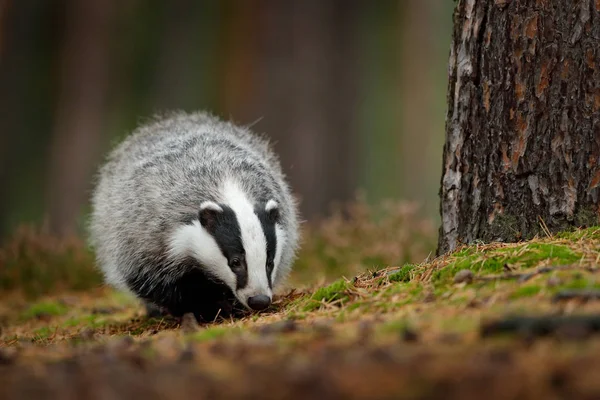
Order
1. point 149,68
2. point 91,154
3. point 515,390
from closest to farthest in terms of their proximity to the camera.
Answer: point 515,390, point 91,154, point 149,68

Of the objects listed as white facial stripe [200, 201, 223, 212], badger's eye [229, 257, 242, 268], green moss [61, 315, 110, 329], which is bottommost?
green moss [61, 315, 110, 329]

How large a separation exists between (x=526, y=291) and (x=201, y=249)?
236 cm

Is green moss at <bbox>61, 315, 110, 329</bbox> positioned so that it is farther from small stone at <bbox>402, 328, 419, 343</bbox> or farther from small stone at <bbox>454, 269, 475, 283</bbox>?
small stone at <bbox>402, 328, 419, 343</bbox>

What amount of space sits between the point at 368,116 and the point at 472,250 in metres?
26.5

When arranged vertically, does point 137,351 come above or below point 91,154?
below

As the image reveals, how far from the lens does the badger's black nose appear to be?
201 inches

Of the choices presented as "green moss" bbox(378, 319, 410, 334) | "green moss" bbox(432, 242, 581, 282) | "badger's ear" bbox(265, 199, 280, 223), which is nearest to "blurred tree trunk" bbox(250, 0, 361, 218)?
"badger's ear" bbox(265, 199, 280, 223)

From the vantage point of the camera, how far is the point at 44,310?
24.2 ft

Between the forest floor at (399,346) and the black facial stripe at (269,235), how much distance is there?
303 millimetres

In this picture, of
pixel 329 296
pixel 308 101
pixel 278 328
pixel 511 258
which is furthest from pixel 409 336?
pixel 308 101

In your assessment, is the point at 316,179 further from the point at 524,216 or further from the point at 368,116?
the point at 368,116

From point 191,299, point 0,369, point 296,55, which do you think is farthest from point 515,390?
point 296,55

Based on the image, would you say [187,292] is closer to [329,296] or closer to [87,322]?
[87,322]

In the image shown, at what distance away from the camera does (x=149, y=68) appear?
27.6 m
